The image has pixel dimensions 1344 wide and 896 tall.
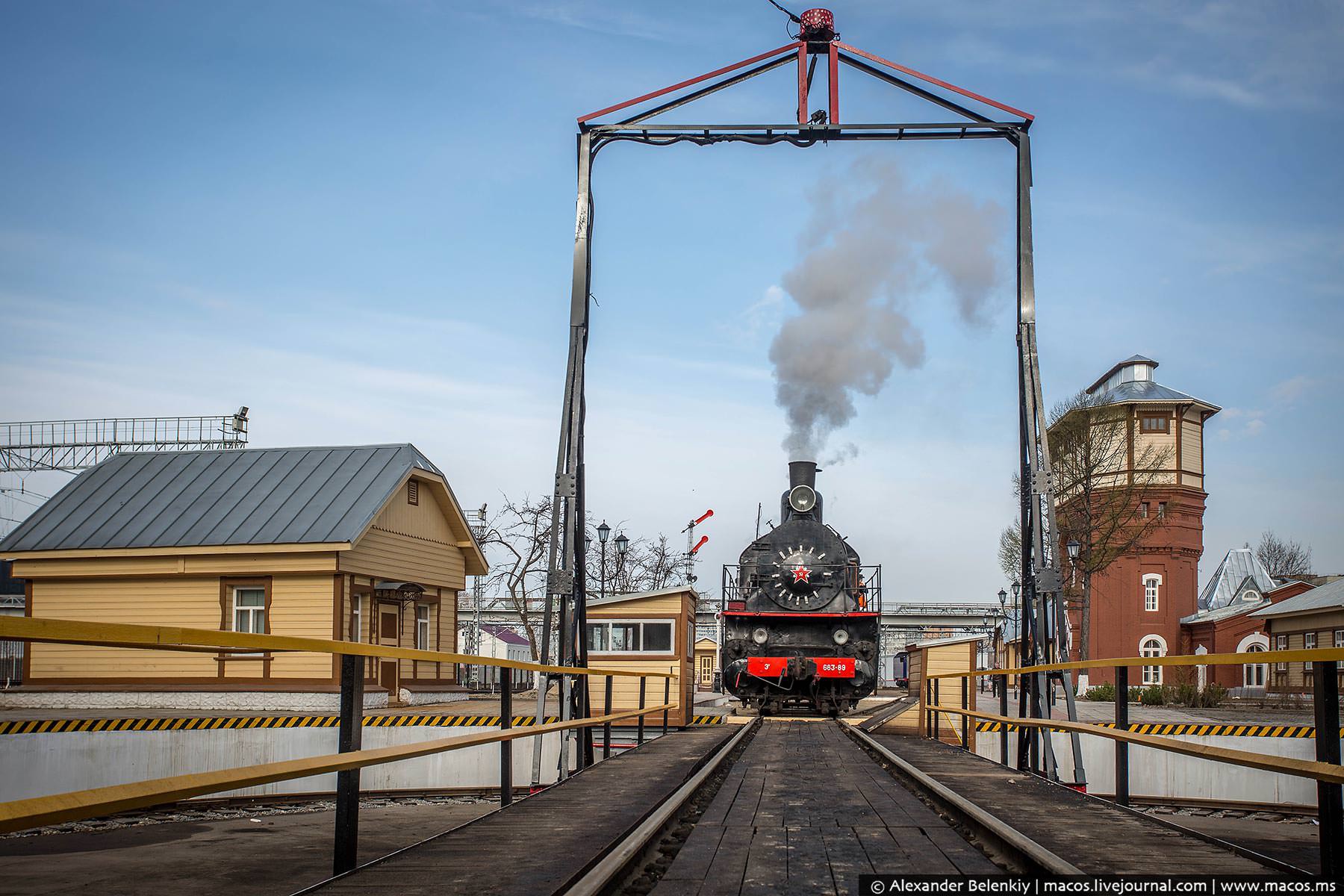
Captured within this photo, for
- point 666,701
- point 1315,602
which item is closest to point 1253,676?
point 1315,602

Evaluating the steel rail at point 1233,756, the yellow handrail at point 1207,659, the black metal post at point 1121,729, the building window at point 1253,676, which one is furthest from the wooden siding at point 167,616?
the building window at point 1253,676

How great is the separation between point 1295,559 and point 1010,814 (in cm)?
8499

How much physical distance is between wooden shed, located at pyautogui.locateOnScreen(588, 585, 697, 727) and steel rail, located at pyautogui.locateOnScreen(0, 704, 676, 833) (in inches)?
575

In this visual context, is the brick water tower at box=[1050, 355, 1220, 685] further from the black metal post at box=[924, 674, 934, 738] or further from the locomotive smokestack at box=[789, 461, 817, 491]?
the black metal post at box=[924, 674, 934, 738]

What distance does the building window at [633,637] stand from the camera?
20562 mm

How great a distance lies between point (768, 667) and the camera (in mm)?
21984

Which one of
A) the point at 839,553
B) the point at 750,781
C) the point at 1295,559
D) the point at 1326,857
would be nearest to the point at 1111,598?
the point at 839,553

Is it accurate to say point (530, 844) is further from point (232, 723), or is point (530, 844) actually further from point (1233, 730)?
point (1233, 730)

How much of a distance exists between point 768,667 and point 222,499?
39.7ft

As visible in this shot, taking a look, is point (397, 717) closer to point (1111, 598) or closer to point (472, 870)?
point (472, 870)

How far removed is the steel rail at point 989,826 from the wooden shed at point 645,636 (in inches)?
412

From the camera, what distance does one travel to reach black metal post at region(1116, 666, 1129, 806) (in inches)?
292

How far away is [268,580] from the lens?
2252cm

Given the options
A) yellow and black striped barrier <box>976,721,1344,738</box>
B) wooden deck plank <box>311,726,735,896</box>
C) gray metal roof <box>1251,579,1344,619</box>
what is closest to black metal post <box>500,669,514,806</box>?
wooden deck plank <box>311,726,735,896</box>
